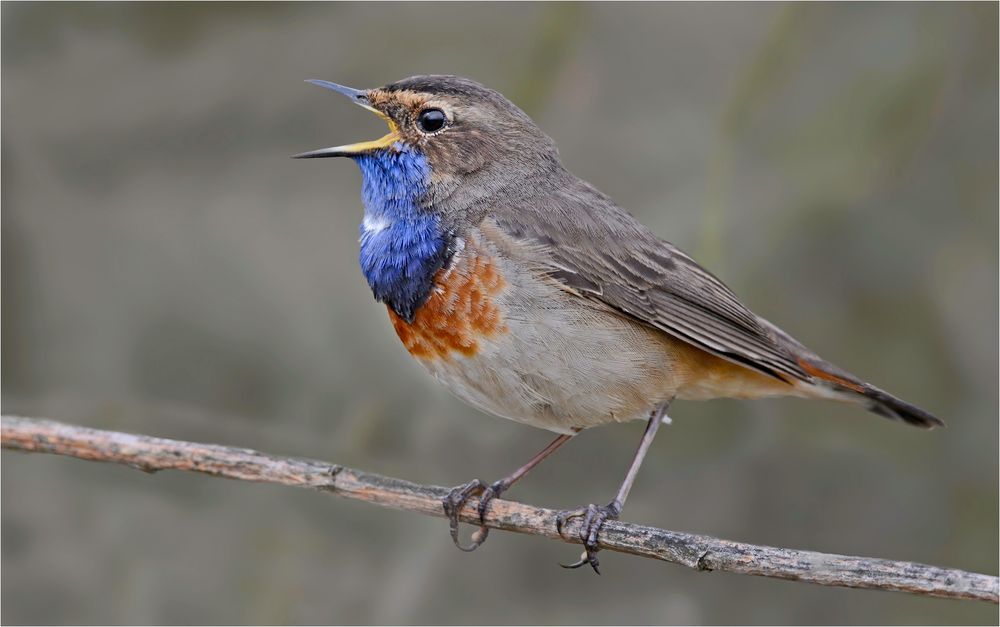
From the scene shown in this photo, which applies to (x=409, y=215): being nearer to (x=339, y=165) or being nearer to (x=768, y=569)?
(x=339, y=165)

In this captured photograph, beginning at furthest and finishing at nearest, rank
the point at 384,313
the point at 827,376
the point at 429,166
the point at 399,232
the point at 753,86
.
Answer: the point at 753,86 < the point at 384,313 < the point at 827,376 < the point at 429,166 < the point at 399,232

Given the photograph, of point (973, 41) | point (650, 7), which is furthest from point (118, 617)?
point (973, 41)

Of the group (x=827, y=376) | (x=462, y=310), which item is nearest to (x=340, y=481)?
(x=462, y=310)

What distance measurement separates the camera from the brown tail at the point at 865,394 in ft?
16.2

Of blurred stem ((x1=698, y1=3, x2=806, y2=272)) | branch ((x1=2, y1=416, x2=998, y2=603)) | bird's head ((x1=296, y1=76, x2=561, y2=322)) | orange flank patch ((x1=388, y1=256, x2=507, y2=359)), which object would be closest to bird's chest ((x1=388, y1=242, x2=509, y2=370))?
orange flank patch ((x1=388, y1=256, x2=507, y2=359))

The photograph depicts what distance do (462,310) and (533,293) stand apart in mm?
284

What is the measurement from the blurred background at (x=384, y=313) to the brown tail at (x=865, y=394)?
632mm

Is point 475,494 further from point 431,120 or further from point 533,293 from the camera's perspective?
point 431,120

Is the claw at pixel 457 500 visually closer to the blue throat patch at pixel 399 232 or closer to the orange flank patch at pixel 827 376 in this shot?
the blue throat patch at pixel 399 232

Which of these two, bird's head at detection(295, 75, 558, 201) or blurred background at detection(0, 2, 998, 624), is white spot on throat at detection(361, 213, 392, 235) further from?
blurred background at detection(0, 2, 998, 624)

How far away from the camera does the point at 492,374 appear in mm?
4438

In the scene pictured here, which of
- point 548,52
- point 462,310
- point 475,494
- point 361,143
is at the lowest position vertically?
point 475,494

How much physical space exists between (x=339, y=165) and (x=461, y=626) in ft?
7.95

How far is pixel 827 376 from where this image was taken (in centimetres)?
499
